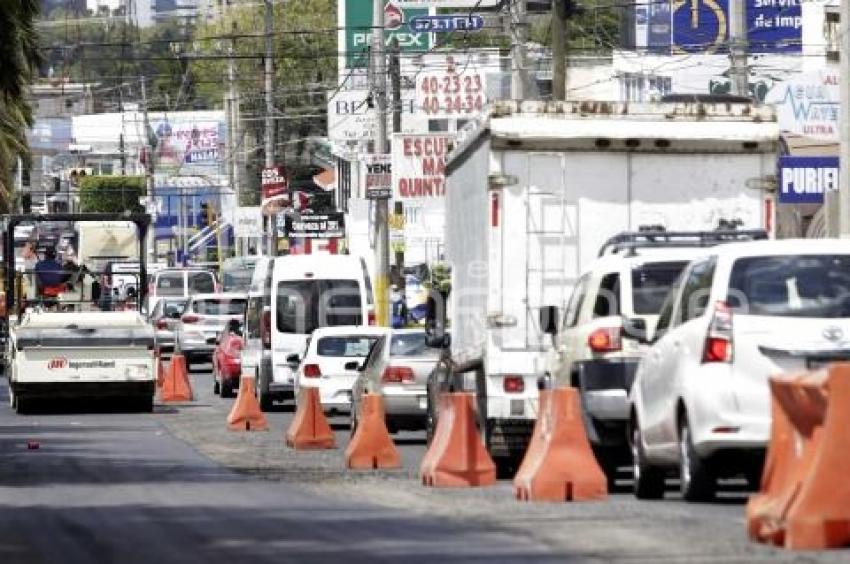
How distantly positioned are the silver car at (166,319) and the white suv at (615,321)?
35973mm

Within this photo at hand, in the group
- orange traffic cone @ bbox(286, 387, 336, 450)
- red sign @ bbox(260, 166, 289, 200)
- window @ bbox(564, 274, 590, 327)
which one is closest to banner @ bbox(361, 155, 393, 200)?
orange traffic cone @ bbox(286, 387, 336, 450)

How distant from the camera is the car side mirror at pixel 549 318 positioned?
2097cm

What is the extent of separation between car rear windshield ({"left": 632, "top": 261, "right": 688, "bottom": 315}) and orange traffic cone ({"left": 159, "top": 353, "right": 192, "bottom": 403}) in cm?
2330

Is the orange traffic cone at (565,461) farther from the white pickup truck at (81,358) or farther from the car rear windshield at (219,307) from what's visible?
the car rear windshield at (219,307)

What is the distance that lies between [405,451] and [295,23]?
84.0 metres

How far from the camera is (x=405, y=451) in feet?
93.2

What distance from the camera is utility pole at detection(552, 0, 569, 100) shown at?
36531mm

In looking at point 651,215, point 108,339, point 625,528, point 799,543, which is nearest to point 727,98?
point 651,215

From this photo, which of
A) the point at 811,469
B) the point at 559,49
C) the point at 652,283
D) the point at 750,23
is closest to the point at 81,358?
the point at 559,49

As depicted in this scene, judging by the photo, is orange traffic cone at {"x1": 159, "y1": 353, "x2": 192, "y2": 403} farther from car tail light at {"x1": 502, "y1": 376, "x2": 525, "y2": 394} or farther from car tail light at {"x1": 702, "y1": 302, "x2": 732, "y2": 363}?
car tail light at {"x1": 702, "y1": 302, "x2": 732, "y2": 363}

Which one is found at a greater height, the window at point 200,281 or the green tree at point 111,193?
the green tree at point 111,193

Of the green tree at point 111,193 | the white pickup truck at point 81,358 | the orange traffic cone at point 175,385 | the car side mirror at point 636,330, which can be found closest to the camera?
the car side mirror at point 636,330

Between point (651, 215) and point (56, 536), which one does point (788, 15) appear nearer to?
point (651, 215)

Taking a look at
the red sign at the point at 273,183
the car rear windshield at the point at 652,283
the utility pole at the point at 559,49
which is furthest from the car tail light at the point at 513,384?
the red sign at the point at 273,183
